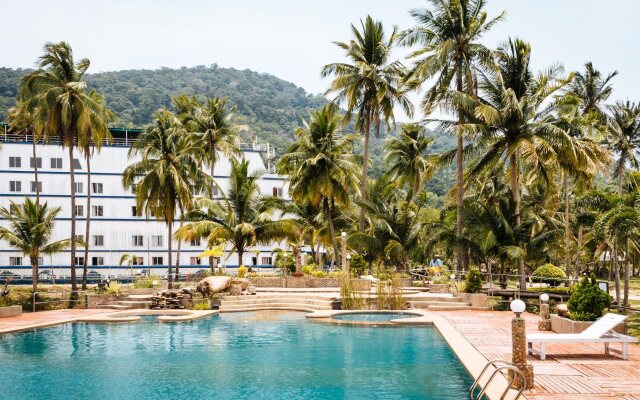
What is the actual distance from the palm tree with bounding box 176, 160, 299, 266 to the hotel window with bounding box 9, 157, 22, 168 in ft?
68.5

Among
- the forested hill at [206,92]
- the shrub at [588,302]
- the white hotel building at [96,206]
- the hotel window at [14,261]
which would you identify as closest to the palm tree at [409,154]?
the white hotel building at [96,206]

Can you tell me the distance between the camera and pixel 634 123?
40.1 meters

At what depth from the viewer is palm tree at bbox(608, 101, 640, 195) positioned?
39.7 metres

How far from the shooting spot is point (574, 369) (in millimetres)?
10820

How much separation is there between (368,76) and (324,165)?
541 centimetres

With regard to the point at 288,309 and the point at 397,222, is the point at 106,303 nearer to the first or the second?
the point at 288,309

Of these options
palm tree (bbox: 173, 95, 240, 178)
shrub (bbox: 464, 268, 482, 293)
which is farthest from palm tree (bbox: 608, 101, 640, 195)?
palm tree (bbox: 173, 95, 240, 178)

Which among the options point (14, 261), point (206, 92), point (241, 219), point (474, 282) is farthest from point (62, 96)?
point (206, 92)

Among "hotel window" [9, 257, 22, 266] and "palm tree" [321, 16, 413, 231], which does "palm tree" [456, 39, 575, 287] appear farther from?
"hotel window" [9, 257, 22, 266]

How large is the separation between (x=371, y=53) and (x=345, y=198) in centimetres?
815

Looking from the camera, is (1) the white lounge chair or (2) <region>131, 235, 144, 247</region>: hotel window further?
(2) <region>131, 235, 144, 247</region>: hotel window

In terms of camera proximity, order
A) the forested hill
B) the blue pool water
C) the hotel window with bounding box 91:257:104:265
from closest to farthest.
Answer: the blue pool water, the hotel window with bounding box 91:257:104:265, the forested hill

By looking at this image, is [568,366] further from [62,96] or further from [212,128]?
[212,128]

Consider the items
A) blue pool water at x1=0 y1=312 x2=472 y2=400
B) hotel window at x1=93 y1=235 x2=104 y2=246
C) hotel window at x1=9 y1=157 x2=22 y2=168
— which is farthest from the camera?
hotel window at x1=93 y1=235 x2=104 y2=246
